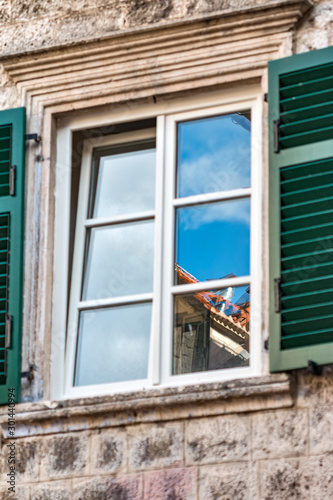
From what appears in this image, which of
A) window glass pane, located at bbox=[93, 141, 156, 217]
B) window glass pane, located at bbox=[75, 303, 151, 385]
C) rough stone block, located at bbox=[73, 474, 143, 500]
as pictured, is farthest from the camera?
window glass pane, located at bbox=[93, 141, 156, 217]

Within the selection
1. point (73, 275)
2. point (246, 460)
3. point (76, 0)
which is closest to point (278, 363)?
point (246, 460)

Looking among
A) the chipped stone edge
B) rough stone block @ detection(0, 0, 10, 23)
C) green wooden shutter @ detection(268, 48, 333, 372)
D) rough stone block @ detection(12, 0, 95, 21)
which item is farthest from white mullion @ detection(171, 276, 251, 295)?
rough stone block @ detection(0, 0, 10, 23)

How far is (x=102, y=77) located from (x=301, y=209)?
1.44 meters

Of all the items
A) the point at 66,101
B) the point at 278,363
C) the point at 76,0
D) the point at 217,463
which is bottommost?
the point at 217,463

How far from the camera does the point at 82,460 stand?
21.9ft

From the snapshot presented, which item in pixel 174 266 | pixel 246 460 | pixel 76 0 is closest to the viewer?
pixel 246 460

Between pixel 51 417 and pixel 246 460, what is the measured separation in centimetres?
101

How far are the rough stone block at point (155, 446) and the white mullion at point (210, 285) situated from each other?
0.75 metres

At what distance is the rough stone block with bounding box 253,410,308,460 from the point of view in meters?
6.33

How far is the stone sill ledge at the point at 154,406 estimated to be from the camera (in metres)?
6.44

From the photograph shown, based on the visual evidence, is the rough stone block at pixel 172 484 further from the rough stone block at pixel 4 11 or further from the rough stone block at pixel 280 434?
the rough stone block at pixel 4 11

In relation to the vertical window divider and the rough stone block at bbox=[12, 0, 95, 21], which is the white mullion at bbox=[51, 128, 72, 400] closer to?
the rough stone block at bbox=[12, 0, 95, 21]

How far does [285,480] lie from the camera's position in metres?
6.27

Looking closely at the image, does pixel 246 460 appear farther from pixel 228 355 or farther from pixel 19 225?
pixel 19 225
